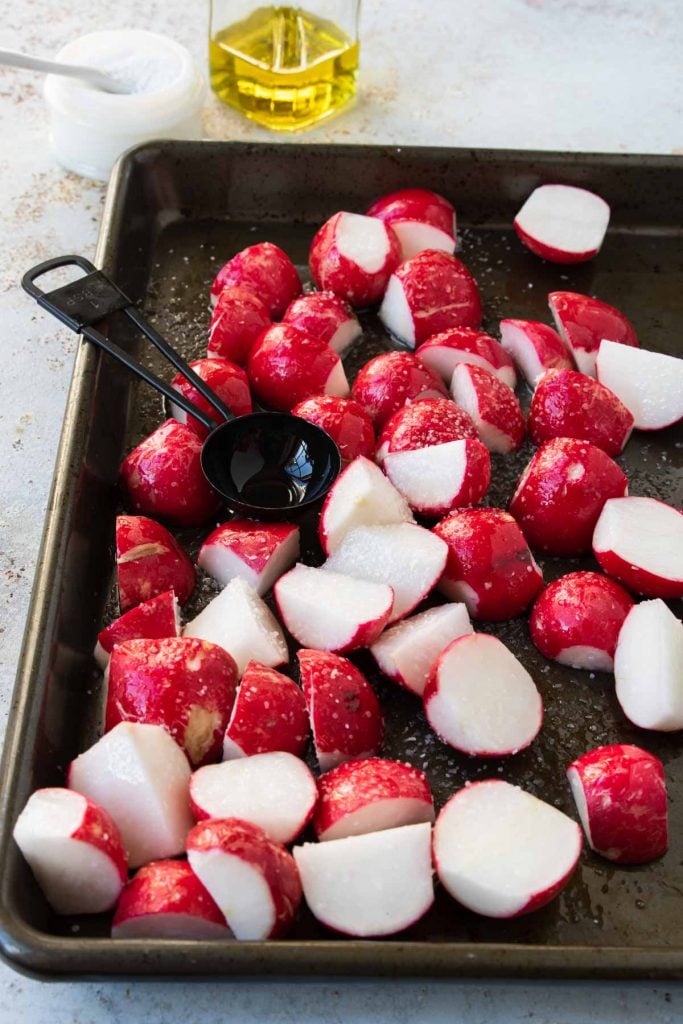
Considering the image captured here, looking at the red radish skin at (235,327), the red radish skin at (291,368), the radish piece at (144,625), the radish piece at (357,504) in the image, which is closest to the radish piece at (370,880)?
the radish piece at (144,625)

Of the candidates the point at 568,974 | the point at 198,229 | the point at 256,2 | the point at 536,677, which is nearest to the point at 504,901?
the point at 568,974

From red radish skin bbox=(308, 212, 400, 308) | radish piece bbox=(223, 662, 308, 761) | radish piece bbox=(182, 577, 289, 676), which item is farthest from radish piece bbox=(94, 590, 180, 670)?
red radish skin bbox=(308, 212, 400, 308)

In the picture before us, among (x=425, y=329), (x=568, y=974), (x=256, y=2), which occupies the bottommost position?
(x=568, y=974)

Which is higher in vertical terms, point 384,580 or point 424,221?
point 424,221

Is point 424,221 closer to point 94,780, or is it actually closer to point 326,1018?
point 94,780

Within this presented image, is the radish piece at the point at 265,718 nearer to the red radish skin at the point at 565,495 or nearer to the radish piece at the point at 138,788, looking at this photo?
the radish piece at the point at 138,788

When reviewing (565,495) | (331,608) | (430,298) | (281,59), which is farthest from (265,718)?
(281,59)
